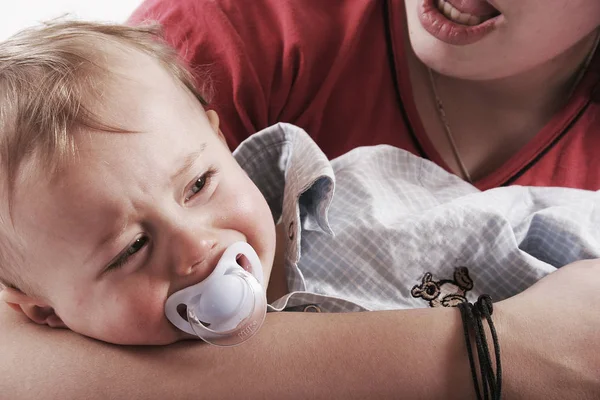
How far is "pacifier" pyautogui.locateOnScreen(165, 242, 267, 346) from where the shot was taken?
65cm

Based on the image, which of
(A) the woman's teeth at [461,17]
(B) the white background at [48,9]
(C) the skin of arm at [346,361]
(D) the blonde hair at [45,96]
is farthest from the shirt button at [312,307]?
(B) the white background at [48,9]

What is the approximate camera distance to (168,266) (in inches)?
26.3

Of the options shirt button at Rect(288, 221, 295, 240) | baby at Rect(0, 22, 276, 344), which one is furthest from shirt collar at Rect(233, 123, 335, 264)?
baby at Rect(0, 22, 276, 344)

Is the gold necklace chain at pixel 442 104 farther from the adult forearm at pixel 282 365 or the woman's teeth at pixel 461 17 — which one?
the adult forearm at pixel 282 365

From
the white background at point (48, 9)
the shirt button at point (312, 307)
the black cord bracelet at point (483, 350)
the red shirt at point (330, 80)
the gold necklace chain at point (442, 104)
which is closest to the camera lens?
the black cord bracelet at point (483, 350)

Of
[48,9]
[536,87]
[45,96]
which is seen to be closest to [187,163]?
[45,96]

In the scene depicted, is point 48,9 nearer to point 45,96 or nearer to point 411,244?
point 45,96

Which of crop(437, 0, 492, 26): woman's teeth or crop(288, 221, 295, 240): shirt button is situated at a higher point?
crop(437, 0, 492, 26): woman's teeth

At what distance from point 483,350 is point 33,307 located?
0.50m

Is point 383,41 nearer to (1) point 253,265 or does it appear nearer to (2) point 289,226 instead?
(2) point 289,226

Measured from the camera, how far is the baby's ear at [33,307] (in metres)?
0.72

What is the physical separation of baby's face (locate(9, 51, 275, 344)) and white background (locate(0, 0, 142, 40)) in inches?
32.6

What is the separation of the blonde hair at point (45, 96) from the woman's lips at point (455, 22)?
416 mm

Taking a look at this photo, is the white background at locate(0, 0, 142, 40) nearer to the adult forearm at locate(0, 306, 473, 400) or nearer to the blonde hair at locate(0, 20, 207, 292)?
the blonde hair at locate(0, 20, 207, 292)
